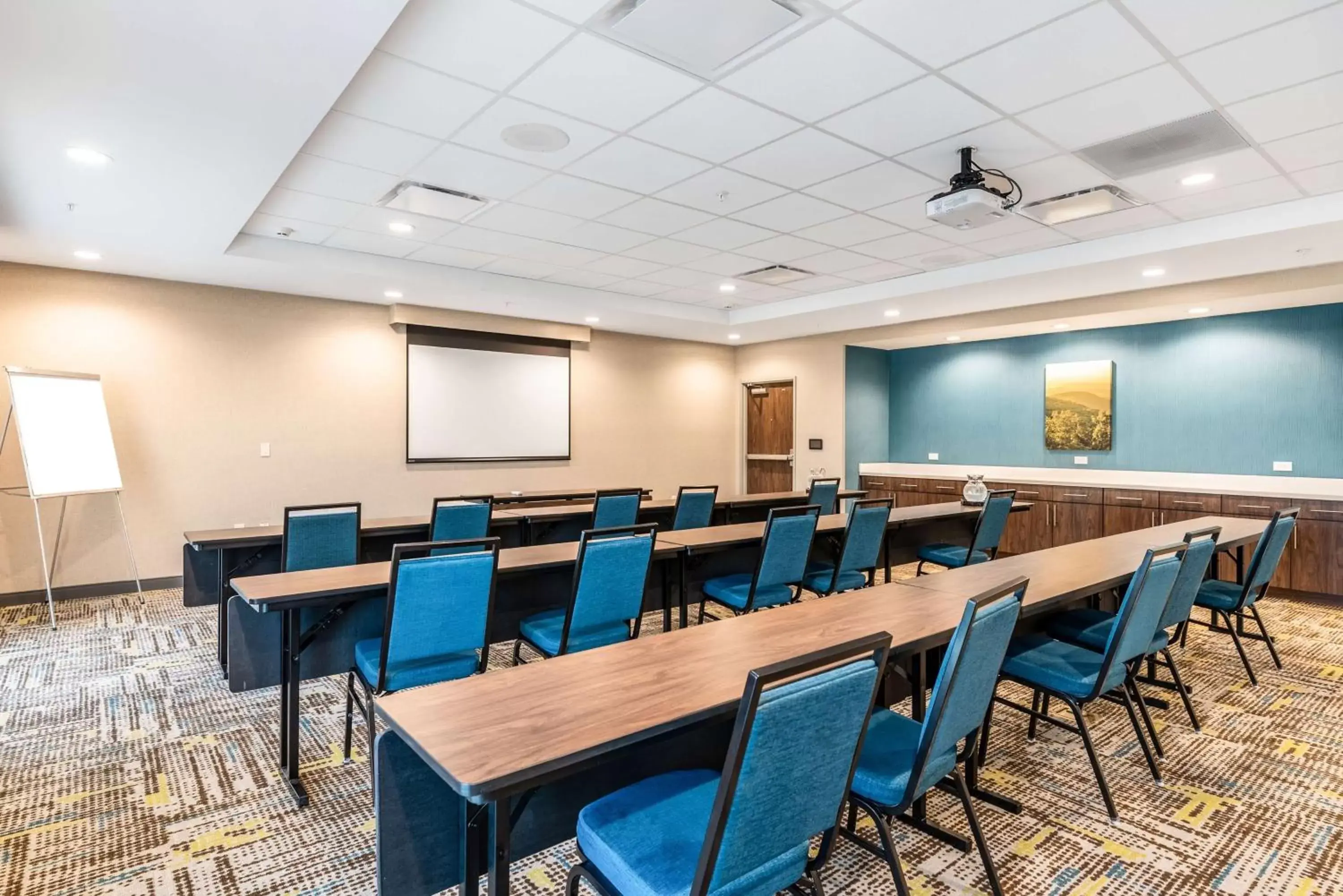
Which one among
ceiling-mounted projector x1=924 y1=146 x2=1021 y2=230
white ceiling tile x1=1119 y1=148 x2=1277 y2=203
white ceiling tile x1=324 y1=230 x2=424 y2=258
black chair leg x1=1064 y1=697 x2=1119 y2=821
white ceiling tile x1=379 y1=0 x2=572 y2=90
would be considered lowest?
black chair leg x1=1064 y1=697 x2=1119 y2=821

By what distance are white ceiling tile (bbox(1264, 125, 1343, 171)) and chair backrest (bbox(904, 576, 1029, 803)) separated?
3.17 m

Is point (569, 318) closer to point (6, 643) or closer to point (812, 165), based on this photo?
point (812, 165)

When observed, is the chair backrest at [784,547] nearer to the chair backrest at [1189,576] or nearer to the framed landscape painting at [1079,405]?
the chair backrest at [1189,576]

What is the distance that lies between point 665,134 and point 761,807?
3.00 metres

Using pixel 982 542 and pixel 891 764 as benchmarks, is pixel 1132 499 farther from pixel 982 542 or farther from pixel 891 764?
pixel 891 764

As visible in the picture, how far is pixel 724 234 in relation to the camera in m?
4.92

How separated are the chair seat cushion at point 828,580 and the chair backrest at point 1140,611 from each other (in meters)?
1.65

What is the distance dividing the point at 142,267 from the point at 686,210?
441 centimetres

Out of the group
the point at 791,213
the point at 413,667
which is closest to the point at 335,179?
the point at 791,213

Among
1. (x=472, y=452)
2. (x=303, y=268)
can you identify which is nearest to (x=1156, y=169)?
(x=303, y=268)

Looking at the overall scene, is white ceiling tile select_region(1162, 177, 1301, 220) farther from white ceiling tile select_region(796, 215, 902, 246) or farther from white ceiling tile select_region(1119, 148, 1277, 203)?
white ceiling tile select_region(796, 215, 902, 246)

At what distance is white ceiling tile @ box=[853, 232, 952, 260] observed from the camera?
5.00m

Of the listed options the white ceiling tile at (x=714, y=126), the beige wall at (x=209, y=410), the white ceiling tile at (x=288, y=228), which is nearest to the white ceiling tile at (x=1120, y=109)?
the white ceiling tile at (x=714, y=126)

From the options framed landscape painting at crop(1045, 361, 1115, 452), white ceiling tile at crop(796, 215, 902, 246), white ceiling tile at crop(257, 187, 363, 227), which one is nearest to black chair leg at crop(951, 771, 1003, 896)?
white ceiling tile at crop(796, 215, 902, 246)
